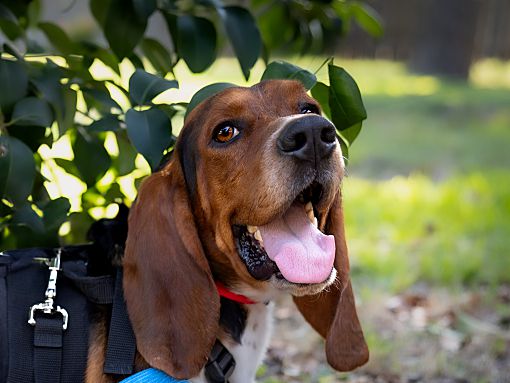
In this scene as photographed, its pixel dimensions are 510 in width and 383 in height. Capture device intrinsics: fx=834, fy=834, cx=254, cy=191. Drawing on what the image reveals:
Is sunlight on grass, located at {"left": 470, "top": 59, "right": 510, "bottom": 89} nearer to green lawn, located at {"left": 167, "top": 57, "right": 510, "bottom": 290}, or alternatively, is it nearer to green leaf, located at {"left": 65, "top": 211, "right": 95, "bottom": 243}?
green lawn, located at {"left": 167, "top": 57, "right": 510, "bottom": 290}

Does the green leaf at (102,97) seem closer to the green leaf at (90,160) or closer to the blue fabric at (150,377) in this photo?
the green leaf at (90,160)

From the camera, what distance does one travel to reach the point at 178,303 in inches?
119

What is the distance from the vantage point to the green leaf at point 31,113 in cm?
342

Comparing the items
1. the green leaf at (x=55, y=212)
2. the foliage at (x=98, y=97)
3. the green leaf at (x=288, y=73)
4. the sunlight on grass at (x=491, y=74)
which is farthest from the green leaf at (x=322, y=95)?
the sunlight on grass at (x=491, y=74)

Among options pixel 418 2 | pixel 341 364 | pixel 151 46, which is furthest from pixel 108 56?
pixel 418 2

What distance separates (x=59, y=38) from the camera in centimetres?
402

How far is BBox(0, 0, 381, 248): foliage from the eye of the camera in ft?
10.9

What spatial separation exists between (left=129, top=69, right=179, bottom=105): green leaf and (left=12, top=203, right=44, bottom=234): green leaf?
2.09ft

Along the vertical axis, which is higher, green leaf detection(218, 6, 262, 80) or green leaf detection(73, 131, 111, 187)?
green leaf detection(218, 6, 262, 80)

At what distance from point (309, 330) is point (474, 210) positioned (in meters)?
3.00

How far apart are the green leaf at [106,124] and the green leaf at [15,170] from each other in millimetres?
275

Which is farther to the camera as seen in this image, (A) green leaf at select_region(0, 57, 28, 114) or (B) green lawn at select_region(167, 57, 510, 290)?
(B) green lawn at select_region(167, 57, 510, 290)

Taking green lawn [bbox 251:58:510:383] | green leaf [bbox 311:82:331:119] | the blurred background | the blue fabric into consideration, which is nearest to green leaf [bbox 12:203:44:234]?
the blurred background

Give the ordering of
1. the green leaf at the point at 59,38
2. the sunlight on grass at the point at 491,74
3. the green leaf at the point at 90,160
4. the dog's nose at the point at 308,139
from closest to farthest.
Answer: the dog's nose at the point at 308,139 → the green leaf at the point at 90,160 → the green leaf at the point at 59,38 → the sunlight on grass at the point at 491,74
